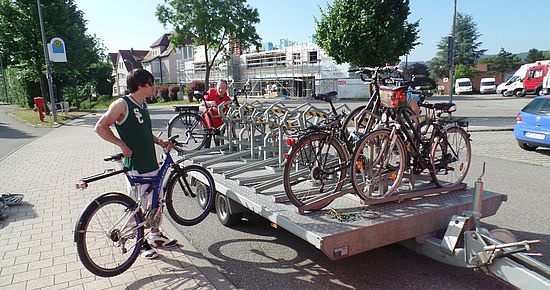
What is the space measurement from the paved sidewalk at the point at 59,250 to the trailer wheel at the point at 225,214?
24.2 inches

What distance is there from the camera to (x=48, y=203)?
242 inches

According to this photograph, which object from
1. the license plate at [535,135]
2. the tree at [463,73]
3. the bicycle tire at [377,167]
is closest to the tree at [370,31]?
the license plate at [535,135]

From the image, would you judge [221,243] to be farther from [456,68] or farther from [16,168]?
[456,68]

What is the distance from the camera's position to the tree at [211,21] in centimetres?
3612

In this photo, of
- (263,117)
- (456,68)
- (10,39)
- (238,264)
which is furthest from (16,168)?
(456,68)

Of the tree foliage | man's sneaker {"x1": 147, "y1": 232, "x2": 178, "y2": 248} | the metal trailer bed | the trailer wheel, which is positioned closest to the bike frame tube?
man's sneaker {"x1": 147, "y1": 232, "x2": 178, "y2": 248}

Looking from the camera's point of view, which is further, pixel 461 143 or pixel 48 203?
pixel 48 203

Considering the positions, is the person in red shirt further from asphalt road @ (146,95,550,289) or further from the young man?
the young man

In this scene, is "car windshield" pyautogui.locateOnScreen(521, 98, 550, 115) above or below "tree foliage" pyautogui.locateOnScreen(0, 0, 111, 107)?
below

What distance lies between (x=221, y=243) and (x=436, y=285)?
95.4 inches

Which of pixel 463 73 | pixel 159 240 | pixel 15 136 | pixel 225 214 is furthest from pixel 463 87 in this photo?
pixel 159 240

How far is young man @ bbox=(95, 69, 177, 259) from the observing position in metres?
3.60

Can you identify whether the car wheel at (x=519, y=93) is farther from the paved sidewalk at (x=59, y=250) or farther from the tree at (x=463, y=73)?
the paved sidewalk at (x=59, y=250)

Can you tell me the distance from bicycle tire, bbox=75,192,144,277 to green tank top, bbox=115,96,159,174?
391mm
